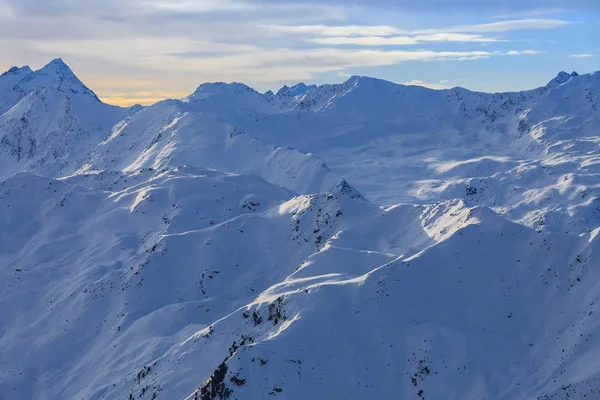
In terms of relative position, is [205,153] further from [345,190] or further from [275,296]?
[275,296]

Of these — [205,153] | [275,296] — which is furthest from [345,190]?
[275,296]

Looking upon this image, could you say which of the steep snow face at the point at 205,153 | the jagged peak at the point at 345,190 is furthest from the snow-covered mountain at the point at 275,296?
the steep snow face at the point at 205,153

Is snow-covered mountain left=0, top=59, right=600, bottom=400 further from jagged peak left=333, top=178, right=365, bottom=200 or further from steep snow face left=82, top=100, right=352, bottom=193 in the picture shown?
steep snow face left=82, top=100, right=352, bottom=193

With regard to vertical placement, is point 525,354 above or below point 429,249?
below

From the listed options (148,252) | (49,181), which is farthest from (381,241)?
(49,181)

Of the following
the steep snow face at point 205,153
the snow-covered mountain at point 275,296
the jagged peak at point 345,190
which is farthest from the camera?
the steep snow face at point 205,153

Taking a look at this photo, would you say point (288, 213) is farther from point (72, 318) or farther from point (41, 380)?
point (41, 380)

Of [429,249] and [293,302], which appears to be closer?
[293,302]

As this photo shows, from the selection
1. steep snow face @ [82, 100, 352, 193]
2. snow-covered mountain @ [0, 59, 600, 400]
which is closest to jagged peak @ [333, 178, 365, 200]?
steep snow face @ [82, 100, 352, 193]

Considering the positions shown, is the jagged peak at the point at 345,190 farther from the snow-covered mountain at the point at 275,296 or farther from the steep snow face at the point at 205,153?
the snow-covered mountain at the point at 275,296

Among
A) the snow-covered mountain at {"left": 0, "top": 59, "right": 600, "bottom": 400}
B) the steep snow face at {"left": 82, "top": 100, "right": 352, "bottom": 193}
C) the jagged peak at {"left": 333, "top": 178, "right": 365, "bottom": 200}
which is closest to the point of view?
the snow-covered mountain at {"left": 0, "top": 59, "right": 600, "bottom": 400}

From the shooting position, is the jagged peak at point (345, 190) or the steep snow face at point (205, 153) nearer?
the jagged peak at point (345, 190)
